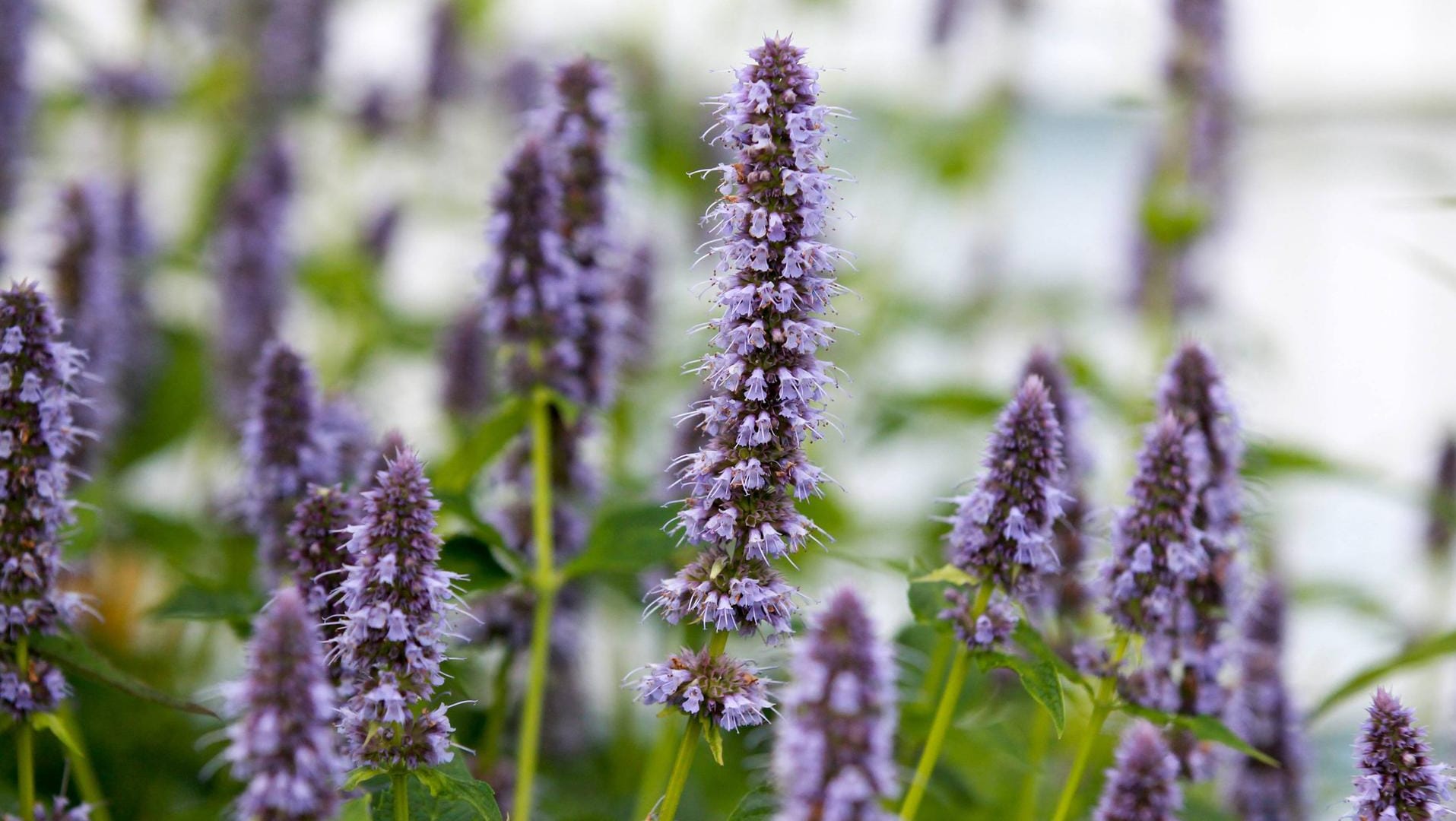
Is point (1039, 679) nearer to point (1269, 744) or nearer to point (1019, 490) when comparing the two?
point (1019, 490)

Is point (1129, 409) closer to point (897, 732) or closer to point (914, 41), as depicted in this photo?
point (897, 732)

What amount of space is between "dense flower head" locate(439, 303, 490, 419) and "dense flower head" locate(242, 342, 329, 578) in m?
1.18

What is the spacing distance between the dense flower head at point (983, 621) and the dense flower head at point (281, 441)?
970mm

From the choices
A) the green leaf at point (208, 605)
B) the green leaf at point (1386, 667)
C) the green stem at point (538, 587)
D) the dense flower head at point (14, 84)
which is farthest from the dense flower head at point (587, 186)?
the dense flower head at point (14, 84)

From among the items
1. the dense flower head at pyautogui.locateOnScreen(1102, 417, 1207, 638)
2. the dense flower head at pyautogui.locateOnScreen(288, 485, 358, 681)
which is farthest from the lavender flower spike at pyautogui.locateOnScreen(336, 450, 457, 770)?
the dense flower head at pyautogui.locateOnScreen(1102, 417, 1207, 638)

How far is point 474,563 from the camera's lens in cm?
209

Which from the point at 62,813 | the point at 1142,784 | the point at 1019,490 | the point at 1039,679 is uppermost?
the point at 1019,490

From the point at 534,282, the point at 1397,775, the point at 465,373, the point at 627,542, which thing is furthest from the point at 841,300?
the point at 1397,775

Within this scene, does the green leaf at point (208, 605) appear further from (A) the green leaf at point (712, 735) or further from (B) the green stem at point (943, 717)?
(B) the green stem at point (943, 717)

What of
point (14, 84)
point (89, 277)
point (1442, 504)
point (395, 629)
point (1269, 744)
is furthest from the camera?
point (14, 84)

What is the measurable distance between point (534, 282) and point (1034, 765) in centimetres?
113

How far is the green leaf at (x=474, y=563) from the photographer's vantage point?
2.05 meters

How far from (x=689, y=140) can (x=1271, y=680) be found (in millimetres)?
2948

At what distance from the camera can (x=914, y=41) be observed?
5184 millimetres
